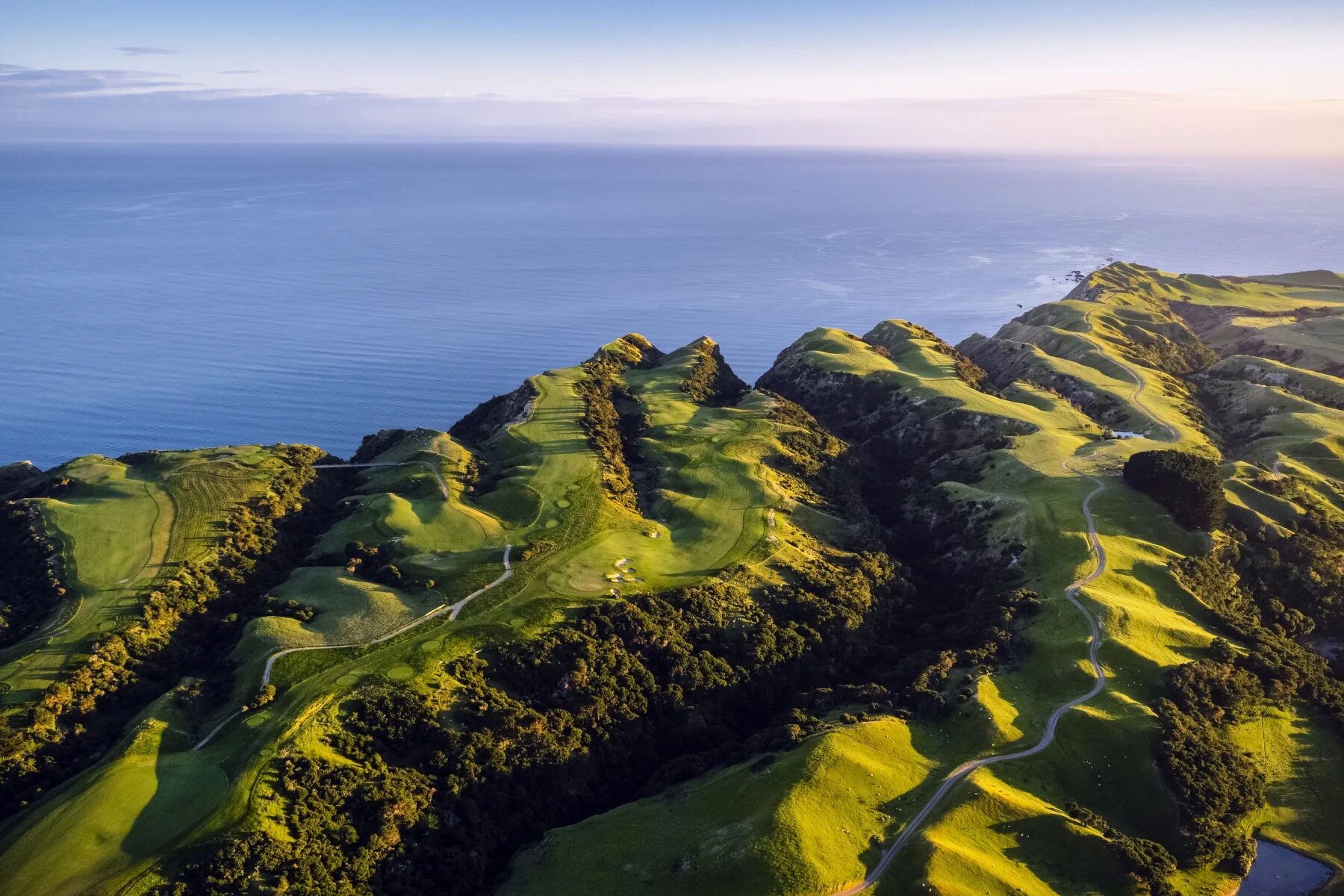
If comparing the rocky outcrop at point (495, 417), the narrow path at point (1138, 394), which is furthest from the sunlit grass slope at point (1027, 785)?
the rocky outcrop at point (495, 417)

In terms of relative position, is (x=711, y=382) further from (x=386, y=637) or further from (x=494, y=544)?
(x=386, y=637)

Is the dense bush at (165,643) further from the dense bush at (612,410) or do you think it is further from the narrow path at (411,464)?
the dense bush at (612,410)

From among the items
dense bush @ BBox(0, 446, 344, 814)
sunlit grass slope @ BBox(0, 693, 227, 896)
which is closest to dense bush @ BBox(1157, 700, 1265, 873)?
sunlit grass slope @ BBox(0, 693, 227, 896)

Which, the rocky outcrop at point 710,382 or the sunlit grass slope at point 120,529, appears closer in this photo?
the sunlit grass slope at point 120,529

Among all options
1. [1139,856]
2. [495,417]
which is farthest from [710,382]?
[1139,856]

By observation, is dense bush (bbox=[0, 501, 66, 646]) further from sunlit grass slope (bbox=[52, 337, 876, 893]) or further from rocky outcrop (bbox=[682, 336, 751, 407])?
rocky outcrop (bbox=[682, 336, 751, 407])
